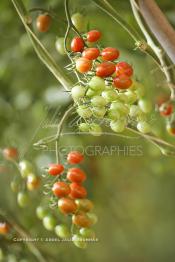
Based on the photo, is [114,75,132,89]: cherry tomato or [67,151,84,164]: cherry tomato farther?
[67,151,84,164]: cherry tomato

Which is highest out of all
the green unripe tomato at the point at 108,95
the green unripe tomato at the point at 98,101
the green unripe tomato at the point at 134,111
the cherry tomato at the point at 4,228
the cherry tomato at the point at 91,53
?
the cherry tomato at the point at 91,53

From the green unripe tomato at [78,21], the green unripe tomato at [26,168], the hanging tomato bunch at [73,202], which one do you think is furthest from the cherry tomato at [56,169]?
the green unripe tomato at [78,21]

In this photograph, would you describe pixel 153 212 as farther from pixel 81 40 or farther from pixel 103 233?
pixel 81 40

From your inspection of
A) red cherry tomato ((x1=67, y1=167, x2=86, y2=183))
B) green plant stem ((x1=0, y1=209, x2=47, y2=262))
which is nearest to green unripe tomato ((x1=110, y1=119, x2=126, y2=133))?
red cherry tomato ((x1=67, y1=167, x2=86, y2=183))

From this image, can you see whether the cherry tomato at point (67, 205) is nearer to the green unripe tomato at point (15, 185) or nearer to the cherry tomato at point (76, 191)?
the cherry tomato at point (76, 191)

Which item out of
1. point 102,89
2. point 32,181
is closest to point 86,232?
point 32,181

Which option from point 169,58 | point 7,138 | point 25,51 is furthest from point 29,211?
point 169,58

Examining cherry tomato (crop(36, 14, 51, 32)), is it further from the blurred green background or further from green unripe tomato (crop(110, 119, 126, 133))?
green unripe tomato (crop(110, 119, 126, 133))
